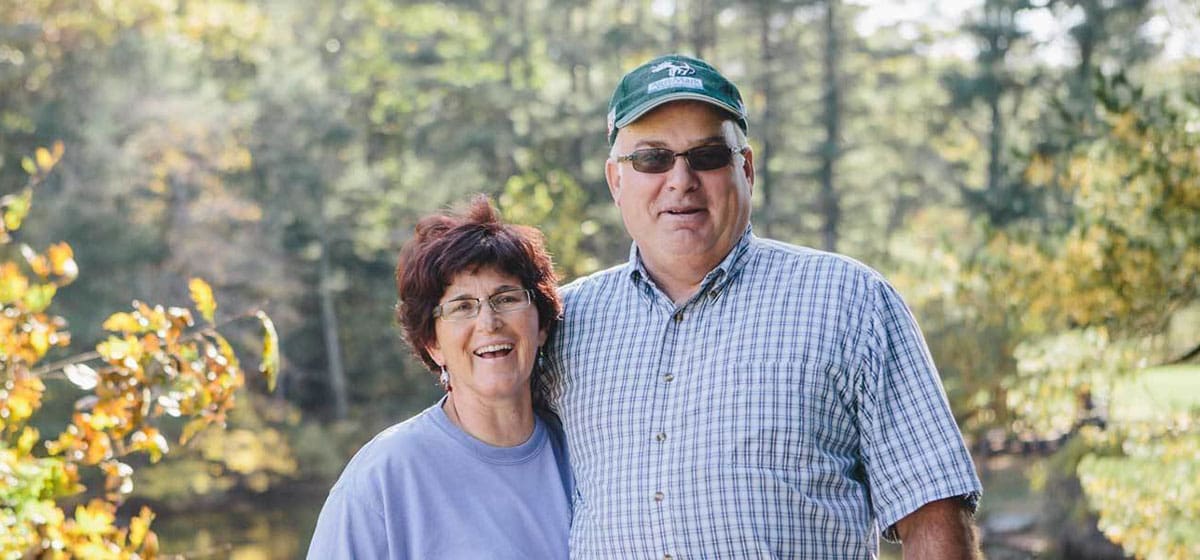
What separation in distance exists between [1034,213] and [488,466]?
68.8ft

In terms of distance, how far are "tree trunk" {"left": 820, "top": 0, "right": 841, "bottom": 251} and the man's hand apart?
2369 centimetres

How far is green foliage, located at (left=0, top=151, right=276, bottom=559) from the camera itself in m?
2.89

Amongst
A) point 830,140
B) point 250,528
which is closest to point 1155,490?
Answer: point 250,528

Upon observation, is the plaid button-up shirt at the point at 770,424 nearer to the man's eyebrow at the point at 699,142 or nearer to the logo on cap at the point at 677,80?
the man's eyebrow at the point at 699,142

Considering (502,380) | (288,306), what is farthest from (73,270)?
(288,306)

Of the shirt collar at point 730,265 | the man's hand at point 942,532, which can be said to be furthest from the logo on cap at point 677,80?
the man's hand at point 942,532

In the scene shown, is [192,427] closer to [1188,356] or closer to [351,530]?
[351,530]

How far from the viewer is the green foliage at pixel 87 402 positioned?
2.89 m

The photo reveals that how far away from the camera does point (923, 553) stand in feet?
7.48

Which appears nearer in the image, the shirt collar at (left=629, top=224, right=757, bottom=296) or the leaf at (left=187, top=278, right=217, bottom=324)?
the shirt collar at (left=629, top=224, right=757, bottom=296)

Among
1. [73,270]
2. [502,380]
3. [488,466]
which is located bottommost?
[488,466]

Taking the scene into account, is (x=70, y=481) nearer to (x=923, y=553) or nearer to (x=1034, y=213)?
(x=923, y=553)

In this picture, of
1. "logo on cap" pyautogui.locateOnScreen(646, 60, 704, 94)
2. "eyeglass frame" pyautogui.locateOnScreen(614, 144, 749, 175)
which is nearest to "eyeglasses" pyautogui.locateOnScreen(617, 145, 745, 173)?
"eyeglass frame" pyautogui.locateOnScreen(614, 144, 749, 175)

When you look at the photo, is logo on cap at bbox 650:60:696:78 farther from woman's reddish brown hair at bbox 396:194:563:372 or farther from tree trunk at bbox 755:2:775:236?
tree trunk at bbox 755:2:775:236
